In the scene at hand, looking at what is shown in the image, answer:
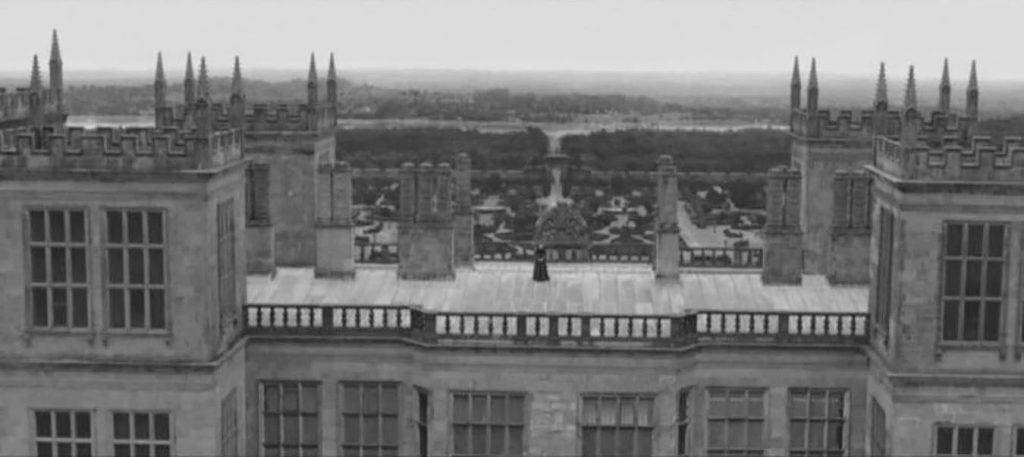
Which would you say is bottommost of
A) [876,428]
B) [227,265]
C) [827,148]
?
[876,428]

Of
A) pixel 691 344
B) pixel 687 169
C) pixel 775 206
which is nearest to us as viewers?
pixel 691 344

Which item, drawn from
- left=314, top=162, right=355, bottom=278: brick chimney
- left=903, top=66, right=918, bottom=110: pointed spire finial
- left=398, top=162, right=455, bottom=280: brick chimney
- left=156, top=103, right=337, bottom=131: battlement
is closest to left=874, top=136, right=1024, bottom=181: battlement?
left=903, top=66, right=918, bottom=110: pointed spire finial

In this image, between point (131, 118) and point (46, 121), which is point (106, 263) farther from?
point (131, 118)

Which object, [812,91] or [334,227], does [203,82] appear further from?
[812,91]

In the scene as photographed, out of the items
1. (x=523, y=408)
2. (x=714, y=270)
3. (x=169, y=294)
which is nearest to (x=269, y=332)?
(x=169, y=294)

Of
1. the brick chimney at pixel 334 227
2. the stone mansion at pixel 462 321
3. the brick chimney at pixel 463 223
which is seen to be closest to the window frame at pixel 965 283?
the stone mansion at pixel 462 321

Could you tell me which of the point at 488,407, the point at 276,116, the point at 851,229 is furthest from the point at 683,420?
the point at 276,116

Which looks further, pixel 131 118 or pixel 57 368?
pixel 131 118

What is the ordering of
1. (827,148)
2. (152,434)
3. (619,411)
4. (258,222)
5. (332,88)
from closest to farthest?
(152,434) < (619,411) < (258,222) < (827,148) < (332,88)
